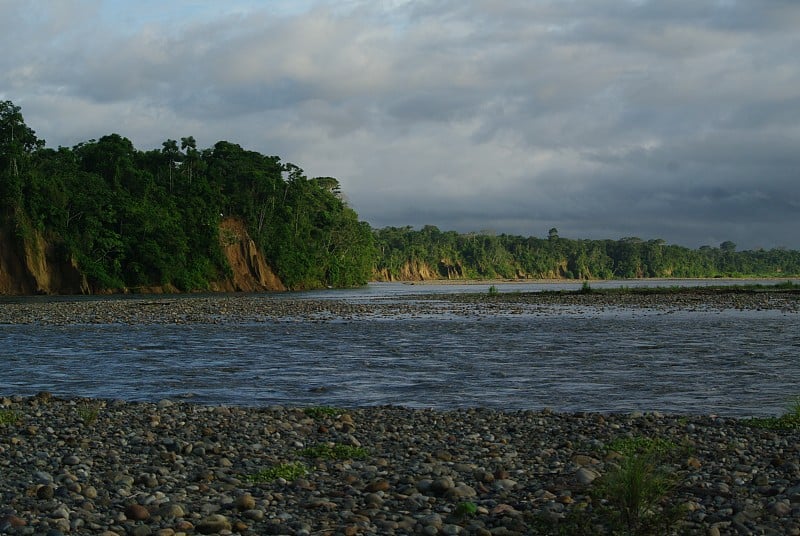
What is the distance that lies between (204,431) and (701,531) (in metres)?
8.04

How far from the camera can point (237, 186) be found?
11850cm

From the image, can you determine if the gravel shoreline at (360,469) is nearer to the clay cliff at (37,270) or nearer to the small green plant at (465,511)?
the small green plant at (465,511)

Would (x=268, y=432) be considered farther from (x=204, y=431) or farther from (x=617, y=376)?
(x=617, y=376)

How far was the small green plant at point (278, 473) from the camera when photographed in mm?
9578

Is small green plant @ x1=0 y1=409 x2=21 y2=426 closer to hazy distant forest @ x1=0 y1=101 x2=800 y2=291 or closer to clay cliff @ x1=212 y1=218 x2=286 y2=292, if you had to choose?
hazy distant forest @ x1=0 y1=101 x2=800 y2=291

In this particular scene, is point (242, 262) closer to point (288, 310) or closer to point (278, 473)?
point (288, 310)

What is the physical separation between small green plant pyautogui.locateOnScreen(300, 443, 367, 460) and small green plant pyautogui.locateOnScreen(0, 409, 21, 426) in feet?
18.4

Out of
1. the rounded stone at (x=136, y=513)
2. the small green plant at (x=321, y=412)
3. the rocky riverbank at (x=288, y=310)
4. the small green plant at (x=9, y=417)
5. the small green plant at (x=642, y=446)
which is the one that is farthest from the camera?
the rocky riverbank at (x=288, y=310)

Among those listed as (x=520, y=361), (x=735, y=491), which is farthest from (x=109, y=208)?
(x=735, y=491)

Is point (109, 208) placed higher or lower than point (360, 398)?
higher

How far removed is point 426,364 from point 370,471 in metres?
14.3

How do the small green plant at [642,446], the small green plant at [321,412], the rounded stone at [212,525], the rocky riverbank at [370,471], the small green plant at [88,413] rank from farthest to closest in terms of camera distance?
1. the small green plant at [321,412]
2. the small green plant at [88,413]
3. the small green plant at [642,446]
4. the rocky riverbank at [370,471]
5. the rounded stone at [212,525]

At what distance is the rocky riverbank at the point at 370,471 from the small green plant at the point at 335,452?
24 millimetres

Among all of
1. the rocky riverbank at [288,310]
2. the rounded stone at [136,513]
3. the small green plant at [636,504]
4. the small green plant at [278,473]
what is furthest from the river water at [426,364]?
the rounded stone at [136,513]
